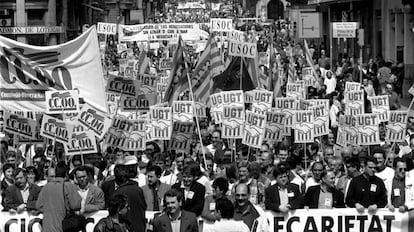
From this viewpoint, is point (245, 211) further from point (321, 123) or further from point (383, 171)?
point (321, 123)

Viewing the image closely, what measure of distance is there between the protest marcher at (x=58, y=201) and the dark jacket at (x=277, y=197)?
2.31m

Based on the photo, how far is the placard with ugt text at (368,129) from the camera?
17.3 metres

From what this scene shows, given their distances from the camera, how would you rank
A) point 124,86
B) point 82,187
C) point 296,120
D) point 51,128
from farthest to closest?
point 124,86 → point 296,120 → point 51,128 → point 82,187

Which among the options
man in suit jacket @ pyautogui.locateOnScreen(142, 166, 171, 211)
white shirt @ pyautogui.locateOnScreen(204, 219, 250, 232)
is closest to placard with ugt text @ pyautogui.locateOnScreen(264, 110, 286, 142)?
man in suit jacket @ pyautogui.locateOnScreen(142, 166, 171, 211)

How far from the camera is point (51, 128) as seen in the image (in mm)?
16391

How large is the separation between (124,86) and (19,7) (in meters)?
41.7

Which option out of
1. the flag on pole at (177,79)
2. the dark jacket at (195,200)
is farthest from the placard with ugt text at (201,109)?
the dark jacket at (195,200)

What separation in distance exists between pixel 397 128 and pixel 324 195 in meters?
3.89

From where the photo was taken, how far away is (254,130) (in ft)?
56.3

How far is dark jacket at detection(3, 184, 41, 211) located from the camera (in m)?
14.1

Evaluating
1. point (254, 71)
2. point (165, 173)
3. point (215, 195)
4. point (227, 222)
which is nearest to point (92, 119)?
point (165, 173)

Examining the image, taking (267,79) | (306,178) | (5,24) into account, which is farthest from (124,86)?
(5,24)

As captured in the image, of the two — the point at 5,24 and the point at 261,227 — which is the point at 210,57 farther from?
the point at 5,24

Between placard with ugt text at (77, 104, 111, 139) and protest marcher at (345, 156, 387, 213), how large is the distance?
178 inches
